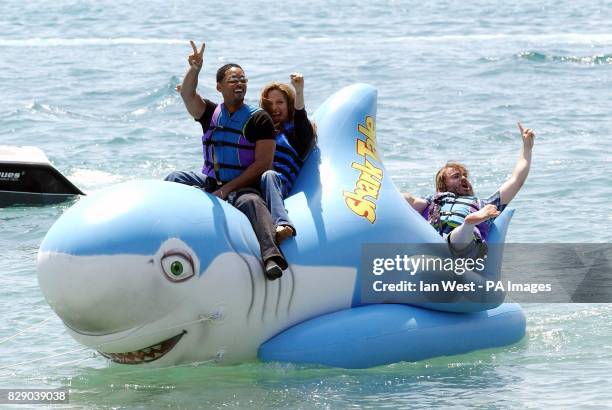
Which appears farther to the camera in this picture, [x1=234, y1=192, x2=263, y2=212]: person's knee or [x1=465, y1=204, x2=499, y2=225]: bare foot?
[x1=465, y1=204, x2=499, y2=225]: bare foot

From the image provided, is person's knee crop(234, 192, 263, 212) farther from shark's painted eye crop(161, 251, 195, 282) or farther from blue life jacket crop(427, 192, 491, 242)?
blue life jacket crop(427, 192, 491, 242)

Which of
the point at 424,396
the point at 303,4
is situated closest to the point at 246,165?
the point at 424,396

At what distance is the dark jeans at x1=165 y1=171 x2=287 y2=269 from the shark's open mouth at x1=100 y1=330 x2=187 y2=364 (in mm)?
537

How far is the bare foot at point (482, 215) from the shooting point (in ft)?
19.9

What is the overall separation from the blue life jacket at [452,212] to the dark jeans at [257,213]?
3.86 feet

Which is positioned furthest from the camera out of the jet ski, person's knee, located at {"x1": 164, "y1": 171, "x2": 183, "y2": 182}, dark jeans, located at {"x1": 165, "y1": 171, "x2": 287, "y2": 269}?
the jet ski

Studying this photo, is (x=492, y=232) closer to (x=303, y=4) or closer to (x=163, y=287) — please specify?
(x=163, y=287)

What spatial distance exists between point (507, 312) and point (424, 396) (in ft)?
3.22

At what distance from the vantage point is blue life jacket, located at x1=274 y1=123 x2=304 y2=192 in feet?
20.5

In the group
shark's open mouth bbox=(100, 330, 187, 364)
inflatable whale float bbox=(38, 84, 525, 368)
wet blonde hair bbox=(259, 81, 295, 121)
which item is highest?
wet blonde hair bbox=(259, 81, 295, 121)

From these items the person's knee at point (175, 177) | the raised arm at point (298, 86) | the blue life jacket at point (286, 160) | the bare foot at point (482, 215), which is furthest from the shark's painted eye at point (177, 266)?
the bare foot at point (482, 215)

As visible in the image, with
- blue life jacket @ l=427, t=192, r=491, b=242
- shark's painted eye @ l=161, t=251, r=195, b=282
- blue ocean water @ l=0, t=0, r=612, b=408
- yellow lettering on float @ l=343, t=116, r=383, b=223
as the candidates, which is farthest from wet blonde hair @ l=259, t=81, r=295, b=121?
blue ocean water @ l=0, t=0, r=612, b=408

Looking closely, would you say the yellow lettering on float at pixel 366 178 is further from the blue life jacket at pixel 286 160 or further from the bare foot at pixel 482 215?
the bare foot at pixel 482 215

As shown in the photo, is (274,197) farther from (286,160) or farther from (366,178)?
(366,178)
